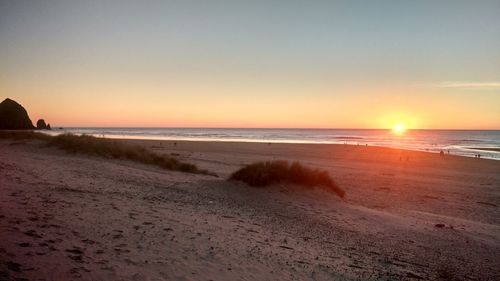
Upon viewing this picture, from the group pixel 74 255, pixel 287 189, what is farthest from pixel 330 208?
pixel 74 255

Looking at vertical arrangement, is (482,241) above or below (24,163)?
below

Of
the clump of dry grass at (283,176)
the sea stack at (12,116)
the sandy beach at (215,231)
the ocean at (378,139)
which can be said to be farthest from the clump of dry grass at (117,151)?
the sea stack at (12,116)

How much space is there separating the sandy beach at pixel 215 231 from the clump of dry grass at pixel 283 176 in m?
0.42

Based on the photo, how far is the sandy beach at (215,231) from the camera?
17.9ft

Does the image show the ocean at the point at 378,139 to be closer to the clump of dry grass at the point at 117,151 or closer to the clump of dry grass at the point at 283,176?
the clump of dry grass at the point at 117,151

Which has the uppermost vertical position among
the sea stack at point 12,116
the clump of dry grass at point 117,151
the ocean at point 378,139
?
the sea stack at point 12,116

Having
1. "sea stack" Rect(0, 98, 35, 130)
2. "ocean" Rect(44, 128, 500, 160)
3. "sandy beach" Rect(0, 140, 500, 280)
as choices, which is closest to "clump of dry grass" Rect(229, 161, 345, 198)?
"sandy beach" Rect(0, 140, 500, 280)

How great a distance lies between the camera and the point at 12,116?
64438 mm

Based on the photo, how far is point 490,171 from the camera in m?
25.9

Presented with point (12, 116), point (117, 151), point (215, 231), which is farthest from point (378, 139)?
point (215, 231)

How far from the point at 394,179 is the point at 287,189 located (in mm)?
10347

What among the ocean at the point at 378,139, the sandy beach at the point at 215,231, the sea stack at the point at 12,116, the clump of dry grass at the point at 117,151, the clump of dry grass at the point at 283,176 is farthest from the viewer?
the sea stack at the point at 12,116

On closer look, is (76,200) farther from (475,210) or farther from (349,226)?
(475,210)

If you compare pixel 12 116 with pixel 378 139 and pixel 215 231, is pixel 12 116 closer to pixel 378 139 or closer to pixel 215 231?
pixel 215 231
